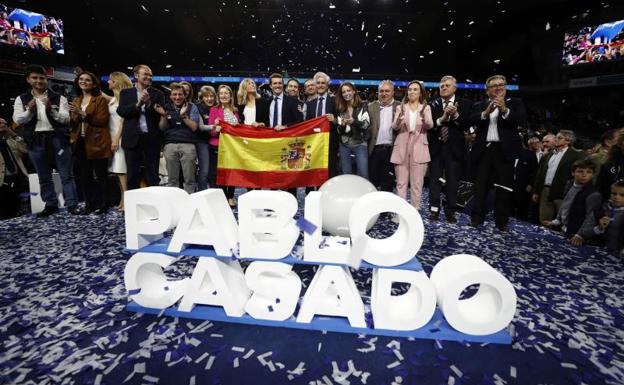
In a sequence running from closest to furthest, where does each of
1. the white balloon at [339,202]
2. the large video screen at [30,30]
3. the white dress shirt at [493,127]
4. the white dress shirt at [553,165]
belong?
the white balloon at [339,202]
the white dress shirt at [493,127]
the white dress shirt at [553,165]
the large video screen at [30,30]

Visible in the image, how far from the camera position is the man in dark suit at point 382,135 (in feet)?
13.6

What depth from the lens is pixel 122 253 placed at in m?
2.91

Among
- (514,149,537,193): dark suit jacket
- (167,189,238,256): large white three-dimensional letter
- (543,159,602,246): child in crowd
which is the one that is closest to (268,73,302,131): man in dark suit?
(167,189,238,256): large white three-dimensional letter

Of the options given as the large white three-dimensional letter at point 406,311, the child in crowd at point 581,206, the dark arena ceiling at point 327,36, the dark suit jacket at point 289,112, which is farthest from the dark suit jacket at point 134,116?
the dark arena ceiling at point 327,36

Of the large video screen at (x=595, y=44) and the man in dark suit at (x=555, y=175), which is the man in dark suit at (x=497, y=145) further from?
the large video screen at (x=595, y=44)

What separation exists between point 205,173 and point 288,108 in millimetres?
1609

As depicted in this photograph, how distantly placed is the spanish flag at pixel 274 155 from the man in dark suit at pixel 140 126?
91cm

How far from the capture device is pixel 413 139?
4.02 m

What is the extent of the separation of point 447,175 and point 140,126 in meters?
4.39

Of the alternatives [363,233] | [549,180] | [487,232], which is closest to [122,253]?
[363,233]

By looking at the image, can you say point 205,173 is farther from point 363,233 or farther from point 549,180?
point 549,180

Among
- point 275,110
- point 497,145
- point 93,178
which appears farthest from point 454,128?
point 93,178

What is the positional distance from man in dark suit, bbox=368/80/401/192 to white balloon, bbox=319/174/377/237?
5.43 feet

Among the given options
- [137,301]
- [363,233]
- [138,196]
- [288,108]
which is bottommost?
[137,301]
